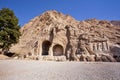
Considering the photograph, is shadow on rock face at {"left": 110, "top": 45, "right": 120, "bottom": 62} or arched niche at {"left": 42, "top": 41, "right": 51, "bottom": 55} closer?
shadow on rock face at {"left": 110, "top": 45, "right": 120, "bottom": 62}

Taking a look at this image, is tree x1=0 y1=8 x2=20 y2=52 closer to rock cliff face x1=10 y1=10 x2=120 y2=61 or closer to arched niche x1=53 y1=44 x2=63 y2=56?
rock cliff face x1=10 y1=10 x2=120 y2=61

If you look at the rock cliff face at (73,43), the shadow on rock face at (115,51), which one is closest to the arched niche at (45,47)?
the rock cliff face at (73,43)

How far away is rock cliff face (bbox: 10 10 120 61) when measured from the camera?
33.2 meters

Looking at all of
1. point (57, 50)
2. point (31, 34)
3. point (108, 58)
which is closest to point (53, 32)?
point (57, 50)

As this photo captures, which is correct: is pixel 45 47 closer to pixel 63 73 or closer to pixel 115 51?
pixel 115 51

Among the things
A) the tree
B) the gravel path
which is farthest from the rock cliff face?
the gravel path

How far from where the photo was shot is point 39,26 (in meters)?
53.1

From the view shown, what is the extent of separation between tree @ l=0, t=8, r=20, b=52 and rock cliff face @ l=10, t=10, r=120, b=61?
6.34 metres

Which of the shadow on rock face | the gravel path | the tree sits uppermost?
the tree

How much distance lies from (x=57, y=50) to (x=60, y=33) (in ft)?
15.6

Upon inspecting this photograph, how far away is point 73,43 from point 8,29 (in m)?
16.1

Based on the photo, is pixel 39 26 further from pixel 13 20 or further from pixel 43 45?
pixel 13 20

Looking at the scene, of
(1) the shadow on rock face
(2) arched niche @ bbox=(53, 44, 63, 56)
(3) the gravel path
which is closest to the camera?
(3) the gravel path

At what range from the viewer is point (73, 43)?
38438mm
